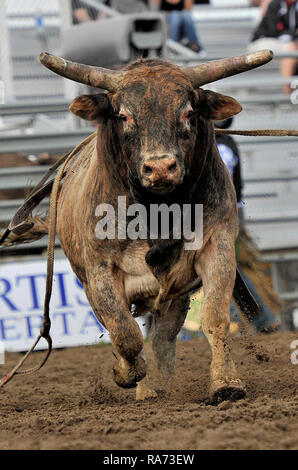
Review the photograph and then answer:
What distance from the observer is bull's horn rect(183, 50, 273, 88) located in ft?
13.3

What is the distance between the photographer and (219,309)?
3939 millimetres

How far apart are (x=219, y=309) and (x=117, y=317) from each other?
0.49 meters

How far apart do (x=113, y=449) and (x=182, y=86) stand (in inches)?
66.4

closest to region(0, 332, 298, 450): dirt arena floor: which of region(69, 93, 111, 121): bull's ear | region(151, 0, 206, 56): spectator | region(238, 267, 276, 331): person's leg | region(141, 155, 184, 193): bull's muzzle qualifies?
region(238, 267, 276, 331): person's leg

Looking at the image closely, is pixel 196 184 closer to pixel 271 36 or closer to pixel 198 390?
pixel 198 390

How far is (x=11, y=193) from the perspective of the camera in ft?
29.1

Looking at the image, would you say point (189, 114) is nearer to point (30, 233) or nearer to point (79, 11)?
point (30, 233)

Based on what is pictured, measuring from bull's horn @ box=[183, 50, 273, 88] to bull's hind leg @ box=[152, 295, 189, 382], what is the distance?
1.37m

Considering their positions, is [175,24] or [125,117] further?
[175,24]

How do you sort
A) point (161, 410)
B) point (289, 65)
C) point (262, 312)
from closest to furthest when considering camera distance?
point (161, 410) < point (262, 312) < point (289, 65)

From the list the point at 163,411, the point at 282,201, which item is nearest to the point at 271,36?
the point at 282,201

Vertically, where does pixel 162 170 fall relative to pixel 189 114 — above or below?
below

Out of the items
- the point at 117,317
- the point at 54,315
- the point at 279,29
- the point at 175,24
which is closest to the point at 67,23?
the point at 175,24

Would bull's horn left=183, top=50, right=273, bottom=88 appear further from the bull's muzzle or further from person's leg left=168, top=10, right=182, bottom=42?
person's leg left=168, top=10, right=182, bottom=42
